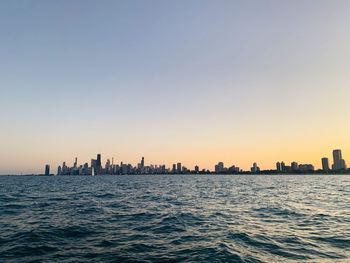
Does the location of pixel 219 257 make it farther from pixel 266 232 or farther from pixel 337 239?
pixel 337 239

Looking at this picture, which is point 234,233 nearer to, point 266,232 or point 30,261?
point 266,232

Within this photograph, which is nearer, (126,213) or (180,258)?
(180,258)

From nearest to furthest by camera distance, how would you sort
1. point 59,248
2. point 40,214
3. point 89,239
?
point 59,248 → point 89,239 → point 40,214

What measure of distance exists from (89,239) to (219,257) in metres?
8.28

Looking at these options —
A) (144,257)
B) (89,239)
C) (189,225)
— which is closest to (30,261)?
Answer: (89,239)

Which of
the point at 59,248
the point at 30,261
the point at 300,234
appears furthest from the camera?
the point at 300,234

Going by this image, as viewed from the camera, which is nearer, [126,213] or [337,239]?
[337,239]

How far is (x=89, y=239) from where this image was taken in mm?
17375

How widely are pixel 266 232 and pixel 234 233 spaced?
7.87 ft

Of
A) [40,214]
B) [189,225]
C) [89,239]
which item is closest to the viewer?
[89,239]

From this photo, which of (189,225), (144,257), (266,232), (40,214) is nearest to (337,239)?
(266,232)

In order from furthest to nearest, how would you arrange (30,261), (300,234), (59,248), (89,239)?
(300,234) → (89,239) → (59,248) → (30,261)

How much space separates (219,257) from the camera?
14.0 metres

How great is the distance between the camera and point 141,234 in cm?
1898
